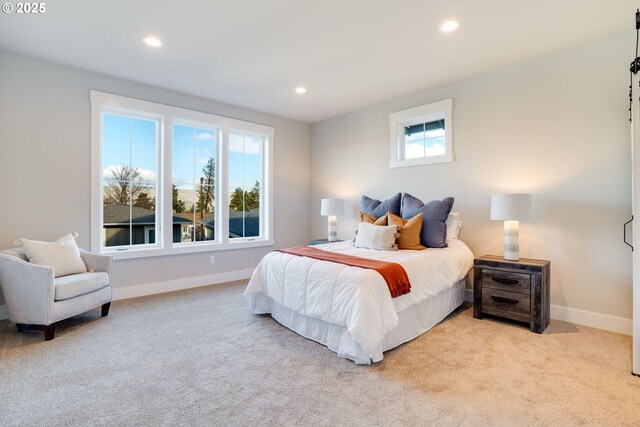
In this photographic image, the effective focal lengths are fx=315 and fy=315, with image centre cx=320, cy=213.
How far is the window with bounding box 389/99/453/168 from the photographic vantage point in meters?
4.00

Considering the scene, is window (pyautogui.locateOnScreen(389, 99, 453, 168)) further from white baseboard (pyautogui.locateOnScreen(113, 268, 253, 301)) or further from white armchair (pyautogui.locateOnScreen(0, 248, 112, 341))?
white armchair (pyautogui.locateOnScreen(0, 248, 112, 341))

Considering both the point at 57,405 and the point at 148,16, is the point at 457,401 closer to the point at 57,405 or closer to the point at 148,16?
the point at 57,405

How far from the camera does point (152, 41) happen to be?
117 inches

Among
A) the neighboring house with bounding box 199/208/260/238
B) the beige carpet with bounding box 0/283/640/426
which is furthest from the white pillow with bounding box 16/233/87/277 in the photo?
the neighboring house with bounding box 199/208/260/238

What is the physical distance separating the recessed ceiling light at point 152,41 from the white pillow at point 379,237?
2821 millimetres

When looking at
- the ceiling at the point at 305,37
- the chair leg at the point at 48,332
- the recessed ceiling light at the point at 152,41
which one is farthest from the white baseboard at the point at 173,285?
the recessed ceiling light at the point at 152,41

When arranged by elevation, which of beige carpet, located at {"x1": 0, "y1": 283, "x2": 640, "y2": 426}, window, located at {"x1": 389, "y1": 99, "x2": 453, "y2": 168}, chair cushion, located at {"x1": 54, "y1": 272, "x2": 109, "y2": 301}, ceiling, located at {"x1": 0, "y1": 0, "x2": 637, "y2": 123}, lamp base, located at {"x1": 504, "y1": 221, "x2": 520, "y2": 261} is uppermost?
ceiling, located at {"x1": 0, "y1": 0, "x2": 637, "y2": 123}

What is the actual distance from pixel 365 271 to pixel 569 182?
2360 millimetres

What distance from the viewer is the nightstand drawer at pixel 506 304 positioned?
2926mm

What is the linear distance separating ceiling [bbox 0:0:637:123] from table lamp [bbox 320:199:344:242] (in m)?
1.72

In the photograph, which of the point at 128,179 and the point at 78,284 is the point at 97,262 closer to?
the point at 78,284

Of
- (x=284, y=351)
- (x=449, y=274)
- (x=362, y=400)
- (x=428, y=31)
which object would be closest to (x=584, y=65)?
(x=428, y=31)

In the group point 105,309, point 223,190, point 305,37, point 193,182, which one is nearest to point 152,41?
point 305,37

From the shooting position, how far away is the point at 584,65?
9.93 feet
